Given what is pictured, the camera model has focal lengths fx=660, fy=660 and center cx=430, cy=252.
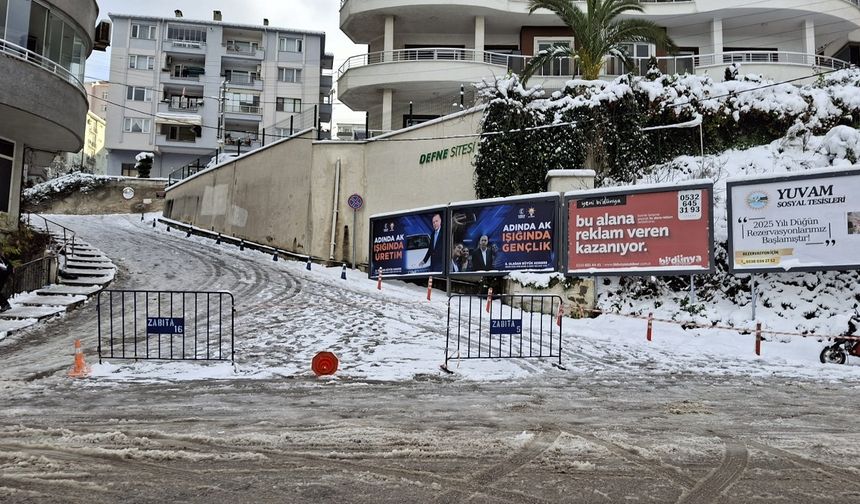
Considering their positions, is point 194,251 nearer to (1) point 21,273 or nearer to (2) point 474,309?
(1) point 21,273

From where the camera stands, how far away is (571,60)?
28734 mm

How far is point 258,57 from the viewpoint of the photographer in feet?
193

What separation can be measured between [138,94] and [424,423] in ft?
190

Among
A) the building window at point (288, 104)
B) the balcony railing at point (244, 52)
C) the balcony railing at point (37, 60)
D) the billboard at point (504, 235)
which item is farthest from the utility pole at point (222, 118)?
the billboard at point (504, 235)

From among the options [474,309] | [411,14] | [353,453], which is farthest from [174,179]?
[353,453]

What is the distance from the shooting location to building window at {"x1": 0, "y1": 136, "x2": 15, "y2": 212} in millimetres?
19484

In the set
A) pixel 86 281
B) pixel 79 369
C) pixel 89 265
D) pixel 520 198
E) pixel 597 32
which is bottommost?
pixel 79 369

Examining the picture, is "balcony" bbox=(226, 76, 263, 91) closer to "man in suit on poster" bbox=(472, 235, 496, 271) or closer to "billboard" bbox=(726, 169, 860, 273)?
"man in suit on poster" bbox=(472, 235, 496, 271)

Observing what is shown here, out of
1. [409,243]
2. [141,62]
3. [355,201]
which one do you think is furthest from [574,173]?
[141,62]

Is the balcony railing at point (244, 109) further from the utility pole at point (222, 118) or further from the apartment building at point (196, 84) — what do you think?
the utility pole at point (222, 118)

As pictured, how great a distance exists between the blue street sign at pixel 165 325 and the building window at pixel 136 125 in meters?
52.3

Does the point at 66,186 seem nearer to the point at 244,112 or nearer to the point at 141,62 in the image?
the point at 141,62

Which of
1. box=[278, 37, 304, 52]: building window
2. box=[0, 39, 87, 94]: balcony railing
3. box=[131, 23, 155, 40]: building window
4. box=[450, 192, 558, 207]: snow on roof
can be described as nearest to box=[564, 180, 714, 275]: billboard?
box=[450, 192, 558, 207]: snow on roof

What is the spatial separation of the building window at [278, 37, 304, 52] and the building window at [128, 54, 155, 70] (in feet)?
36.5
